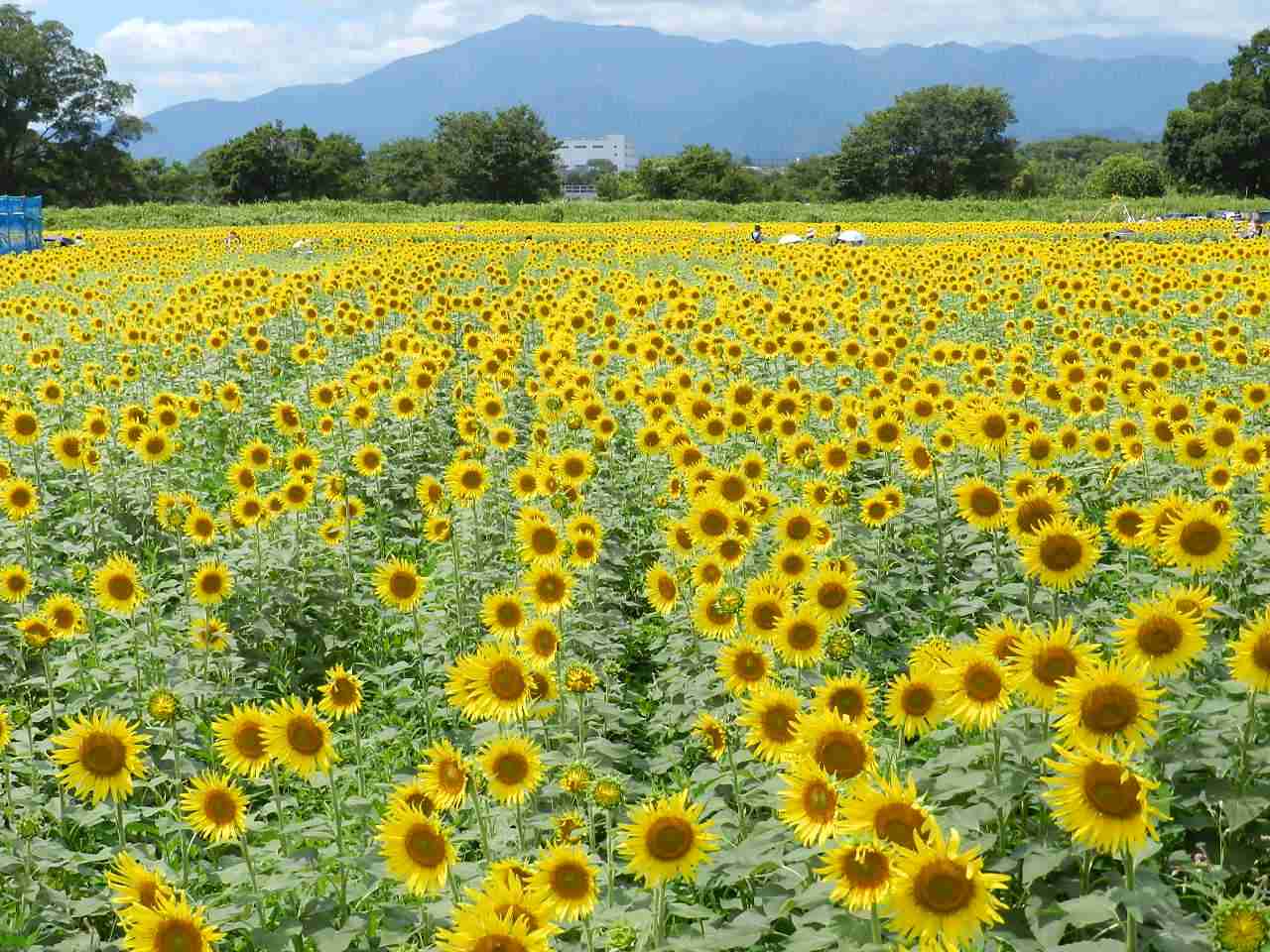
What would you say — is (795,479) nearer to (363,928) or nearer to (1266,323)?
(363,928)

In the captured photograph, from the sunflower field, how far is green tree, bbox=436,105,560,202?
72476mm

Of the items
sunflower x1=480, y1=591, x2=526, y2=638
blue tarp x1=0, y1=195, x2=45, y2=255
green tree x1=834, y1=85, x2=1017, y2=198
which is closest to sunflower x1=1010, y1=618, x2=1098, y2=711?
sunflower x1=480, y1=591, x2=526, y2=638

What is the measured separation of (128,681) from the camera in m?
5.07

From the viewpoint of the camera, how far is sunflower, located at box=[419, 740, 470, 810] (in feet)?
10.0

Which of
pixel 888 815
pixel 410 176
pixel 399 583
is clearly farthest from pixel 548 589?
pixel 410 176

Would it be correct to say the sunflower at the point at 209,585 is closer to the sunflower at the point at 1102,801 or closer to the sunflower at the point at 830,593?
the sunflower at the point at 830,593

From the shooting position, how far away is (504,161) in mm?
80562

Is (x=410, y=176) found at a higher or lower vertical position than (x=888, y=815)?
higher

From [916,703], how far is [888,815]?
2.91 feet

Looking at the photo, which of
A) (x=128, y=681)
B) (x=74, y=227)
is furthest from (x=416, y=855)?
(x=74, y=227)

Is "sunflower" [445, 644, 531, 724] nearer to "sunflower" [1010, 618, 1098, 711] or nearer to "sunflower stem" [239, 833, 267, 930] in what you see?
"sunflower stem" [239, 833, 267, 930]

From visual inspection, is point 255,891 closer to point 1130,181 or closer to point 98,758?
point 98,758

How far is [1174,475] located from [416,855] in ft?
18.7

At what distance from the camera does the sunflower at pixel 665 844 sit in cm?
269
